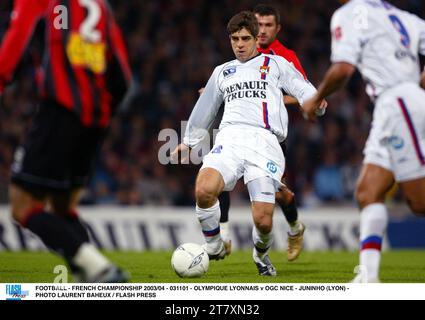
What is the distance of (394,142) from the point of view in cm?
563

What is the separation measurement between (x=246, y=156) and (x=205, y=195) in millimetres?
592

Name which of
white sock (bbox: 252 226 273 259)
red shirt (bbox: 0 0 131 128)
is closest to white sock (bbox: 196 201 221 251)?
white sock (bbox: 252 226 273 259)

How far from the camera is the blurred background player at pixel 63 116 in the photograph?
16.5 feet

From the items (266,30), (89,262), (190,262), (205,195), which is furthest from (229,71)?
(89,262)

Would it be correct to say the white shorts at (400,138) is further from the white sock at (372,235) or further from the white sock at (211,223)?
the white sock at (211,223)

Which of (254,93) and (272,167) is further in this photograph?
(254,93)

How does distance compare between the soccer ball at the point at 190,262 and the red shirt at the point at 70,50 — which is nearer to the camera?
the red shirt at the point at 70,50

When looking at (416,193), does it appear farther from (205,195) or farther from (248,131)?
(248,131)

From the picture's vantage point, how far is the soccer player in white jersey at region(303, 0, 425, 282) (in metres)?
5.59

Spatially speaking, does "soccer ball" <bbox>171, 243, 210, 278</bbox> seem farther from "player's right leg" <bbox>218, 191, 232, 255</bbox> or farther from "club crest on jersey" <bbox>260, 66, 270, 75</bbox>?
"club crest on jersey" <bbox>260, 66, 270, 75</bbox>

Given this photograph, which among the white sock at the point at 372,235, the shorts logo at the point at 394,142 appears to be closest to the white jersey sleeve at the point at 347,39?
the shorts logo at the point at 394,142

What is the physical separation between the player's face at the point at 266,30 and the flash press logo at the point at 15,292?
3.95 meters

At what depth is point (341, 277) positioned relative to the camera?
755 centimetres
